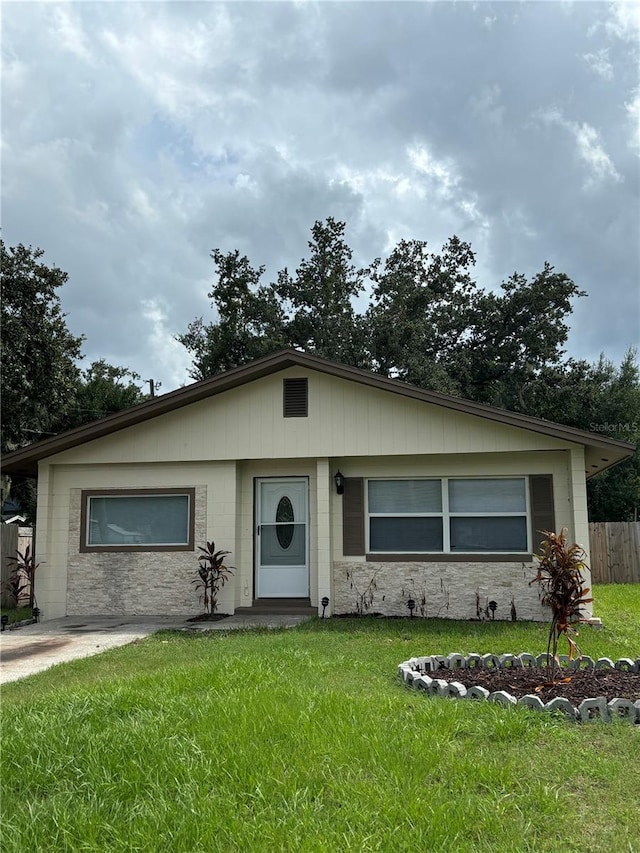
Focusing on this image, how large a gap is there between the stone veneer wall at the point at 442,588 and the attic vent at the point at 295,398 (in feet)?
8.50

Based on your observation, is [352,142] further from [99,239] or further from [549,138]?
[99,239]

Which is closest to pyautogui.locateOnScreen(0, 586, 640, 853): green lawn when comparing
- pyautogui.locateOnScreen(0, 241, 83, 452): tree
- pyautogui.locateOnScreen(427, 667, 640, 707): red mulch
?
pyautogui.locateOnScreen(427, 667, 640, 707): red mulch

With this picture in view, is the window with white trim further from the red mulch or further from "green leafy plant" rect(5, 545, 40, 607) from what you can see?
"green leafy plant" rect(5, 545, 40, 607)

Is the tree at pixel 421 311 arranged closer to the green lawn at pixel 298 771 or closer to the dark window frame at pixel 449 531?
the dark window frame at pixel 449 531

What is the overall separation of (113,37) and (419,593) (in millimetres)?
8865

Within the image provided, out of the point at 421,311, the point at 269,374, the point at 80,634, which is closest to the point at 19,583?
the point at 80,634

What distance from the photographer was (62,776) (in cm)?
382

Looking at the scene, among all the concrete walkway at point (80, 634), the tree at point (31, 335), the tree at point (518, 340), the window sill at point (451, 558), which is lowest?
the concrete walkway at point (80, 634)

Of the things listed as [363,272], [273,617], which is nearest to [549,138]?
[273,617]

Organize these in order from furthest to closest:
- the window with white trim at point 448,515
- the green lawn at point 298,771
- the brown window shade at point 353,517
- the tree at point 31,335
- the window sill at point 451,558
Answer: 1. the tree at point 31,335
2. the brown window shade at point 353,517
3. the window with white trim at point 448,515
4. the window sill at point 451,558
5. the green lawn at point 298,771

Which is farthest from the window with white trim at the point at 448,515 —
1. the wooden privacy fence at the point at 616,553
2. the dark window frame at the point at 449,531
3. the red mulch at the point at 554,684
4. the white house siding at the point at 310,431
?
the wooden privacy fence at the point at 616,553

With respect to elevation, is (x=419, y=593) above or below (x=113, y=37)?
below

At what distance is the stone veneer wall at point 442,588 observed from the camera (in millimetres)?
11294

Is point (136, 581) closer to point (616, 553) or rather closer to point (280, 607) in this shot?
point (280, 607)
